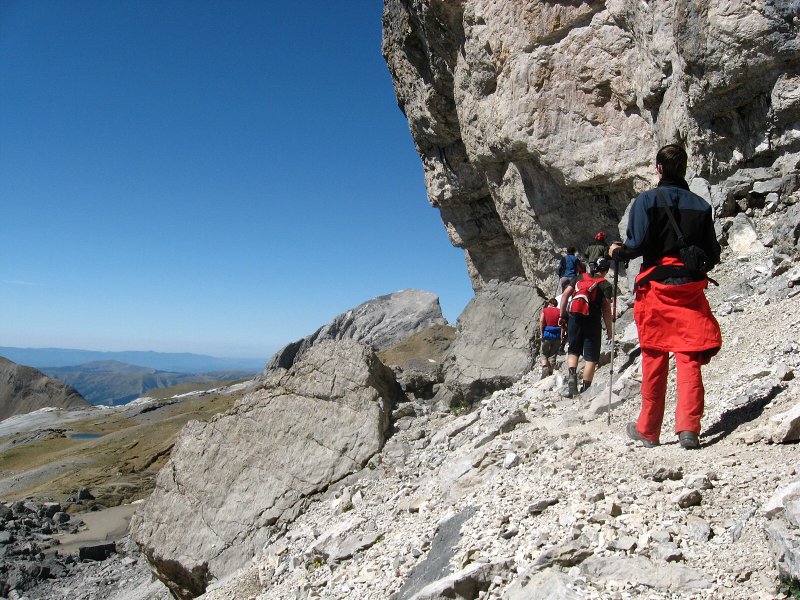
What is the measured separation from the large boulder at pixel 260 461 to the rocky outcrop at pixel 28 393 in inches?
3472

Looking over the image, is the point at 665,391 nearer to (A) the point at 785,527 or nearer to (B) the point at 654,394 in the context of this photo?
(B) the point at 654,394

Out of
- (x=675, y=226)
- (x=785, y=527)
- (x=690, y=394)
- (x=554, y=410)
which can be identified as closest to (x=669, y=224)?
(x=675, y=226)

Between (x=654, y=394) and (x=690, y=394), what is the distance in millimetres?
425

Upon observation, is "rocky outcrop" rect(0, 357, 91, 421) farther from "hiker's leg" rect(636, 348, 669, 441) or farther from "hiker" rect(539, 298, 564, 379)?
"hiker's leg" rect(636, 348, 669, 441)

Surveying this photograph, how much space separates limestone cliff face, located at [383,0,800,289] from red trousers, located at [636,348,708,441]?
8134 millimetres

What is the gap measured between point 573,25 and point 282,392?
14.7 meters

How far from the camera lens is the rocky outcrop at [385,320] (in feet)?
210

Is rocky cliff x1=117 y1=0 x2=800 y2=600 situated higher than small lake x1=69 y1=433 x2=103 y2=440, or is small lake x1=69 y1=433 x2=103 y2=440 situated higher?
rocky cliff x1=117 y1=0 x2=800 y2=600

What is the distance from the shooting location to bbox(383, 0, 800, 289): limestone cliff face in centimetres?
1175

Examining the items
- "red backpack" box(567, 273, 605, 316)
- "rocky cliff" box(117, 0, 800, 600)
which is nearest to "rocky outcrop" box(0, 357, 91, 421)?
"rocky cliff" box(117, 0, 800, 600)

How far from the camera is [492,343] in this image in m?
15.5

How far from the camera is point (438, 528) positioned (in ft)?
21.7

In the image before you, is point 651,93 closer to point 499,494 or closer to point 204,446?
point 499,494

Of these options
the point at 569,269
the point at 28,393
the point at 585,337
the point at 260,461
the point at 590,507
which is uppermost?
the point at 569,269
